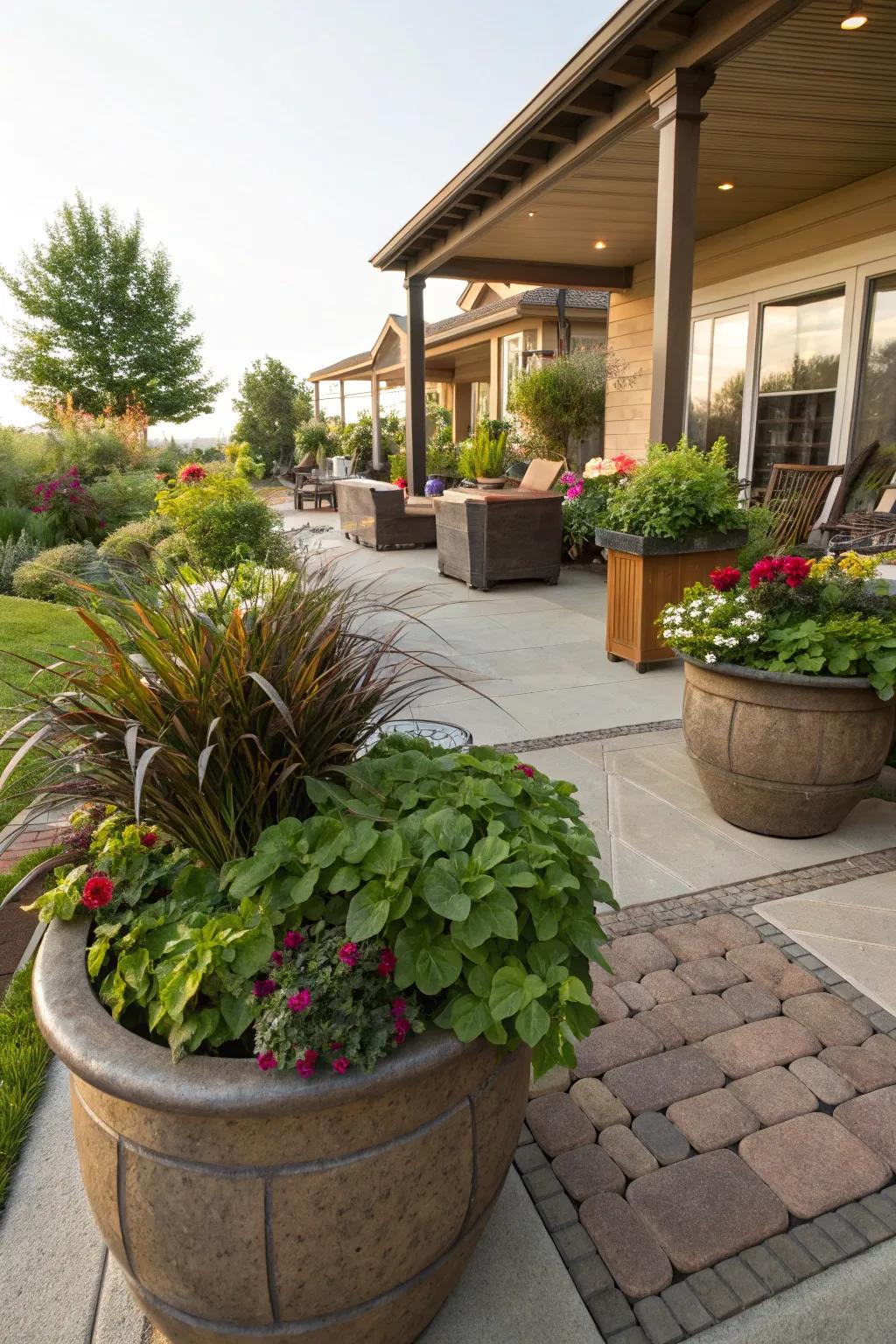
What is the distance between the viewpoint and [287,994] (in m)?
1.00

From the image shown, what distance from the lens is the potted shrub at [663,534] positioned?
14.1 ft

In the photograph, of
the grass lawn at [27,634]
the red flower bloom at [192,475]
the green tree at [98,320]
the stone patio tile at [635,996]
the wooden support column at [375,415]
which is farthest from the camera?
the green tree at [98,320]

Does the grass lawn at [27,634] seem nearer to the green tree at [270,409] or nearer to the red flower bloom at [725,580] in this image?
the red flower bloom at [725,580]

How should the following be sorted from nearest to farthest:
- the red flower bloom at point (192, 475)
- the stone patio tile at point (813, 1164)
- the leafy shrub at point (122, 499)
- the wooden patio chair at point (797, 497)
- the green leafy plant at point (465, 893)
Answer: the green leafy plant at point (465, 893)
the stone patio tile at point (813, 1164)
the red flower bloom at point (192, 475)
the wooden patio chair at point (797, 497)
the leafy shrub at point (122, 499)

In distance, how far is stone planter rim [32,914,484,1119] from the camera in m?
0.91

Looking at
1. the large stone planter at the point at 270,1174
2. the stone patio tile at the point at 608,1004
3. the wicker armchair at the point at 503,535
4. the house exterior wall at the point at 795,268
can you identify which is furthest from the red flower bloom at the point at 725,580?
the house exterior wall at the point at 795,268

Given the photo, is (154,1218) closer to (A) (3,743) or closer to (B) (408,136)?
(A) (3,743)

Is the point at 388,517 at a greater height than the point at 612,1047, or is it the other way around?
the point at 388,517

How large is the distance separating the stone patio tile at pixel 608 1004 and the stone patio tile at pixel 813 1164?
39 centimetres

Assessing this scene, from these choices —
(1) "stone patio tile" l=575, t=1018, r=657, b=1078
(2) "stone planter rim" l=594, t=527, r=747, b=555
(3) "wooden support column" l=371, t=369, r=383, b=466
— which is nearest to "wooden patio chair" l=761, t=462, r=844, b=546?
(2) "stone planter rim" l=594, t=527, r=747, b=555

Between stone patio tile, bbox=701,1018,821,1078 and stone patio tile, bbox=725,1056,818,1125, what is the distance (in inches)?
0.9

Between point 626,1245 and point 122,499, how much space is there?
959 centimetres

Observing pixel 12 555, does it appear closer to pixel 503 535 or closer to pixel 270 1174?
pixel 503 535

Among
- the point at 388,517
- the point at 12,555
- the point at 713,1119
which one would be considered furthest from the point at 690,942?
the point at 388,517
